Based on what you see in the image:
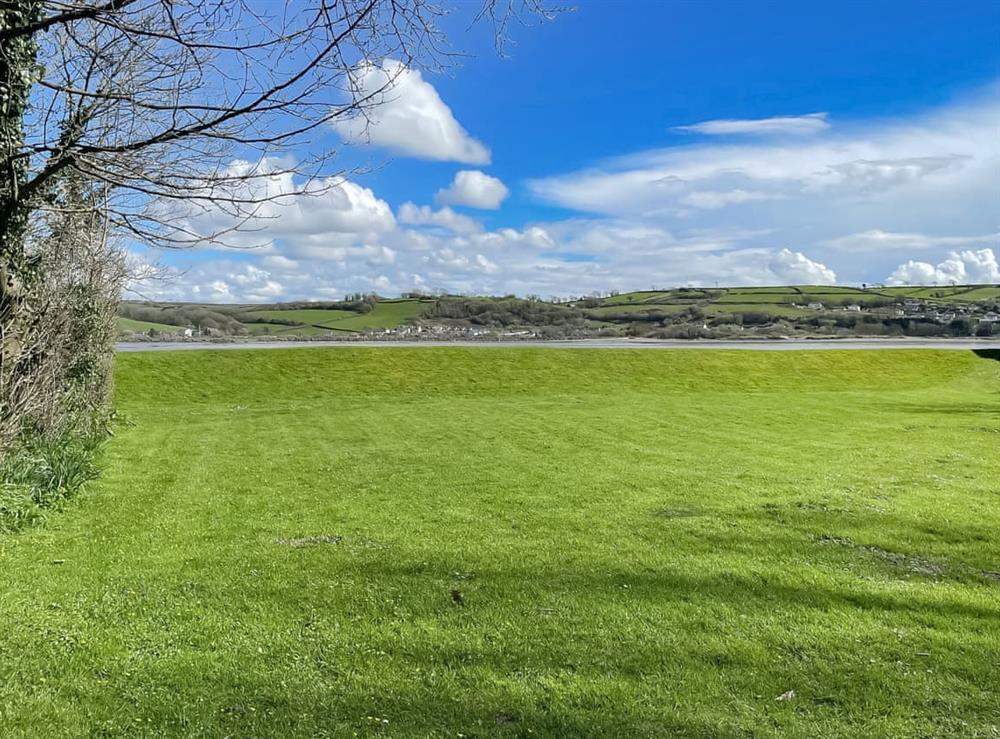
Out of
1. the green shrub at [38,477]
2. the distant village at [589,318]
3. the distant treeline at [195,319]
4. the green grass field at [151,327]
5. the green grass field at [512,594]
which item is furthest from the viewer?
the distant village at [589,318]

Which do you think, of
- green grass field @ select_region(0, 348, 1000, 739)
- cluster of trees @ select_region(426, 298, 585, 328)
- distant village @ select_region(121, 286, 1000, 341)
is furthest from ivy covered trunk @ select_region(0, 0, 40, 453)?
cluster of trees @ select_region(426, 298, 585, 328)

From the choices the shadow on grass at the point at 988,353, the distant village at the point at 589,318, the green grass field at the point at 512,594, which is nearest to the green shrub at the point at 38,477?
the green grass field at the point at 512,594

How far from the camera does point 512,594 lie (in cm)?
523

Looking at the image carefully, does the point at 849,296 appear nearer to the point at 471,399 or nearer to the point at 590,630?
the point at 471,399

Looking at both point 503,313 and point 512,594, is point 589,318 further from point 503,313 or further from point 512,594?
point 512,594

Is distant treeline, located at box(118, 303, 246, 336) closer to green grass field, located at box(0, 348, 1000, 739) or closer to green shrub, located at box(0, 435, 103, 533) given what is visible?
green grass field, located at box(0, 348, 1000, 739)

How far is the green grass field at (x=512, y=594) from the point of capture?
3570 mm

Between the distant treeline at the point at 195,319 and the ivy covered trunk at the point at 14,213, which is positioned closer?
the ivy covered trunk at the point at 14,213

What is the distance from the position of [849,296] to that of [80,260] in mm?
75389

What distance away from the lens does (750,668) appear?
157 inches

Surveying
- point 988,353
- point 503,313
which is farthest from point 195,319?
point 988,353

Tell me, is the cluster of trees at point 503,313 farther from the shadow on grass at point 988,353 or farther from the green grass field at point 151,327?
the shadow on grass at point 988,353

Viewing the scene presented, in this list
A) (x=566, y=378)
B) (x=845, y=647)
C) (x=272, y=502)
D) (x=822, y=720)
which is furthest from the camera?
(x=566, y=378)

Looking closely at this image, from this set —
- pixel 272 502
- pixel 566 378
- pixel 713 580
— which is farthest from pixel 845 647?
pixel 566 378
